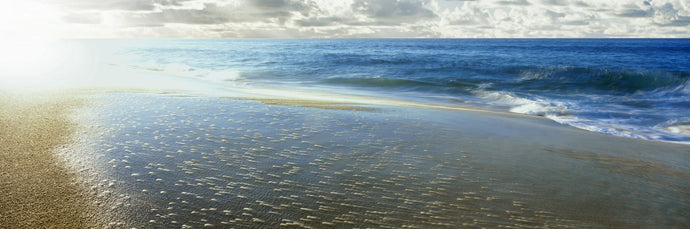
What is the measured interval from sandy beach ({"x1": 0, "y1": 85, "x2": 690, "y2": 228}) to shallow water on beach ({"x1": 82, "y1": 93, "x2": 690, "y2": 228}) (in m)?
0.02

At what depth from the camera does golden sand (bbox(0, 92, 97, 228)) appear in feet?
7.79

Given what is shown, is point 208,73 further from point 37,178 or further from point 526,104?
point 37,178

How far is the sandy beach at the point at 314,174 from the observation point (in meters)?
2.60

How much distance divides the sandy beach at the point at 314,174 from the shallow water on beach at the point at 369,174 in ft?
0.05

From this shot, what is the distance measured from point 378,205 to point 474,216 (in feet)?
2.34

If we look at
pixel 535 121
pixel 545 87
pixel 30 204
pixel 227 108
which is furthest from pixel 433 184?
pixel 545 87

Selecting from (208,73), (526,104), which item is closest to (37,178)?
(526,104)

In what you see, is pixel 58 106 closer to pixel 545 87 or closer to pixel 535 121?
pixel 535 121

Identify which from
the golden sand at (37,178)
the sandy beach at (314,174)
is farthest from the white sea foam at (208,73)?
the sandy beach at (314,174)

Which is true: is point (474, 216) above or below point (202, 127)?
below

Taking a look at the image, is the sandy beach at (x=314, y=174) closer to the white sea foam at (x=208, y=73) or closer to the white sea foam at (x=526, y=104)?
the white sea foam at (x=526, y=104)

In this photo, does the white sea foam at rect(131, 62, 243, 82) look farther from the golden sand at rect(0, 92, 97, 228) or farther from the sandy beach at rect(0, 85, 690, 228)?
the sandy beach at rect(0, 85, 690, 228)

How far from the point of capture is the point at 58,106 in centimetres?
613

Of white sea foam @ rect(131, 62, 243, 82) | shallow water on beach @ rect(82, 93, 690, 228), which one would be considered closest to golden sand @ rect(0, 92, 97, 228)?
shallow water on beach @ rect(82, 93, 690, 228)
